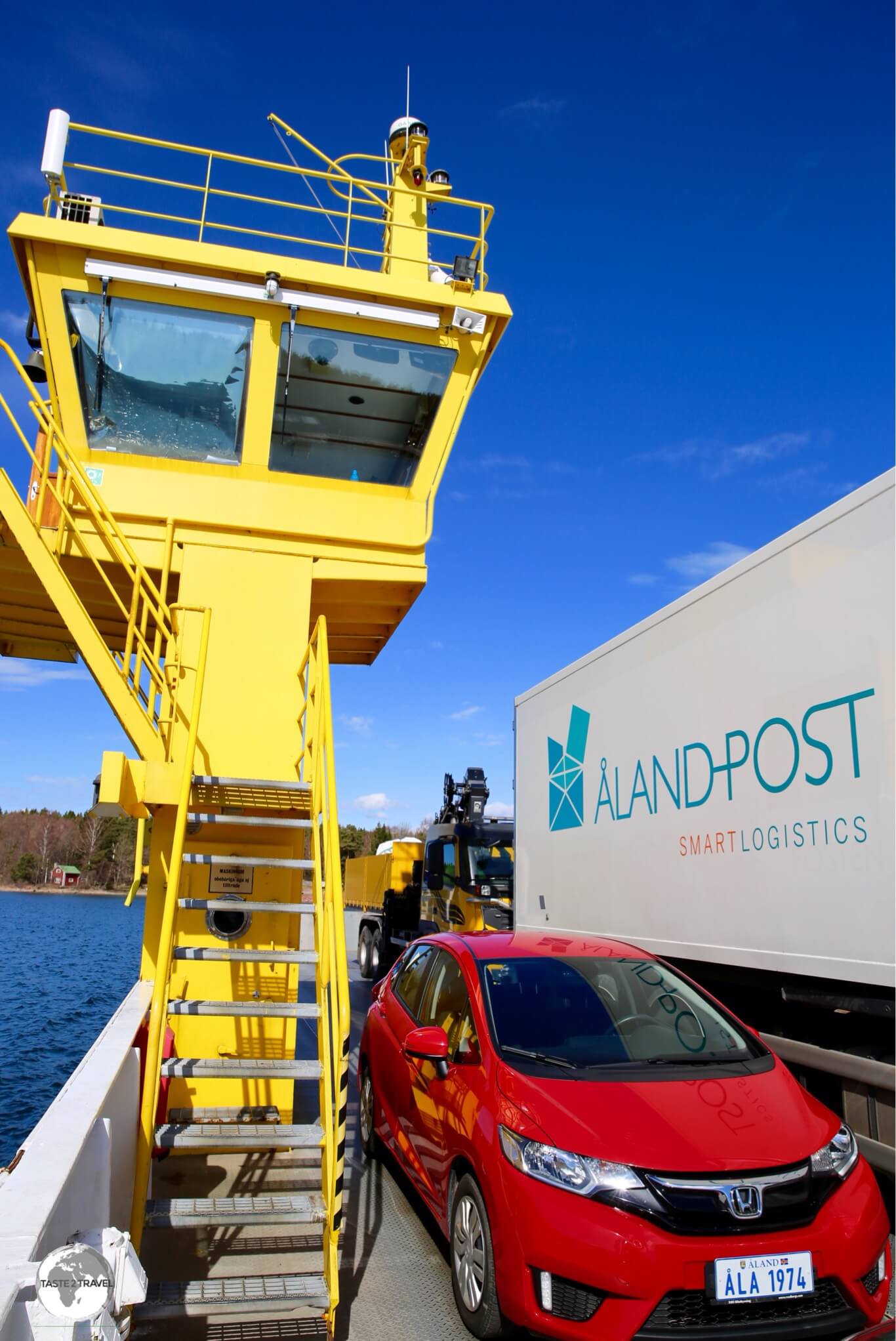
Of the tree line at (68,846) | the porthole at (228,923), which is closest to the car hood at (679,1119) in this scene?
the porthole at (228,923)

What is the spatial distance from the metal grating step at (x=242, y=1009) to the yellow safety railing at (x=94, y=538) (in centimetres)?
214

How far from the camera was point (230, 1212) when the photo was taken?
401 cm

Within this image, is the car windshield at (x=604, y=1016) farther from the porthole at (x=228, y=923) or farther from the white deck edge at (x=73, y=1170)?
the porthole at (x=228, y=923)

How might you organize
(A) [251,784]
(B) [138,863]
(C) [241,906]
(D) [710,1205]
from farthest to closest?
(B) [138,863] → (A) [251,784] → (C) [241,906] → (D) [710,1205]

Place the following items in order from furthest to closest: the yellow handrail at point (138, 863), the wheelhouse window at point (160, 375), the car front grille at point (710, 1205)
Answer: the wheelhouse window at point (160, 375) < the yellow handrail at point (138, 863) < the car front grille at point (710, 1205)

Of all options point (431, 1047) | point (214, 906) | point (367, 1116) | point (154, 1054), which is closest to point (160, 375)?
point (214, 906)

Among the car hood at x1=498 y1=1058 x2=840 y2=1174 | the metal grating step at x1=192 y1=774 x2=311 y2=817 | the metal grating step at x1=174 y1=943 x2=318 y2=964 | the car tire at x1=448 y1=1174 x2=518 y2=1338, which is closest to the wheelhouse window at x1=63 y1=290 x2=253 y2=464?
the metal grating step at x1=192 y1=774 x2=311 y2=817

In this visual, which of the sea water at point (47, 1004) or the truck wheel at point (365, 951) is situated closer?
the sea water at point (47, 1004)

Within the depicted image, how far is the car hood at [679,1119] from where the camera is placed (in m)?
3.44

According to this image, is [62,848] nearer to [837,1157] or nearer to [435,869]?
[435,869]

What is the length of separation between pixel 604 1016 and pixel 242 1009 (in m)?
1.85

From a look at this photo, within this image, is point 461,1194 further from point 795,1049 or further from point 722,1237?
point 795,1049

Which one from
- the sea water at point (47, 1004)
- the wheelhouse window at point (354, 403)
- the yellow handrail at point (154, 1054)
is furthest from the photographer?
the sea water at point (47, 1004)

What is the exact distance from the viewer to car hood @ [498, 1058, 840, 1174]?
344cm
